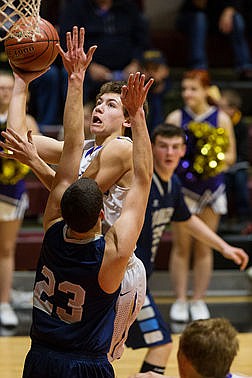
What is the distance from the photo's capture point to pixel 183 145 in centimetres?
588

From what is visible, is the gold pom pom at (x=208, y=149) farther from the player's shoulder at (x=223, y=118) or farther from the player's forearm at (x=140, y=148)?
the player's forearm at (x=140, y=148)

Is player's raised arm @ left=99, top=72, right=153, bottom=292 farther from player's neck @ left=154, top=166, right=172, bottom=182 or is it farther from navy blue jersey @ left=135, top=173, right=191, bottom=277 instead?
player's neck @ left=154, top=166, right=172, bottom=182

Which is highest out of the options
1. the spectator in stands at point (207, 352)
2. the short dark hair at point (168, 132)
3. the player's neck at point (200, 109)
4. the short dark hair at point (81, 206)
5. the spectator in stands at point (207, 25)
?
the spectator in stands at point (207, 25)

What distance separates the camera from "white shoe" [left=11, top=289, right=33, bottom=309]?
761 centimetres

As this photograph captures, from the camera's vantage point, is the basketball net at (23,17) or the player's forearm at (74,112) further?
the basketball net at (23,17)

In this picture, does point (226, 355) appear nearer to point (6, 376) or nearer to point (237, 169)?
point (6, 376)

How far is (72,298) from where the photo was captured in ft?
11.6

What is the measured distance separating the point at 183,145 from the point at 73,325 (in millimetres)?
2531

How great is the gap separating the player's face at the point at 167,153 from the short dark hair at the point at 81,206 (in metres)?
2.02

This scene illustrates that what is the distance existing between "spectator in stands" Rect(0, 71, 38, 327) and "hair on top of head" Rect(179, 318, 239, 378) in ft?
13.5

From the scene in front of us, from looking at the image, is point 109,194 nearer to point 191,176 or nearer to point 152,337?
point 152,337

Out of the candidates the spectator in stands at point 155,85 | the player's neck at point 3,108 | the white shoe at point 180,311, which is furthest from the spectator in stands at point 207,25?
the white shoe at point 180,311

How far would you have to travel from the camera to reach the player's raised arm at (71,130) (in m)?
3.71

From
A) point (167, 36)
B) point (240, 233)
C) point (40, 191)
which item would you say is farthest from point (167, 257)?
point (167, 36)
